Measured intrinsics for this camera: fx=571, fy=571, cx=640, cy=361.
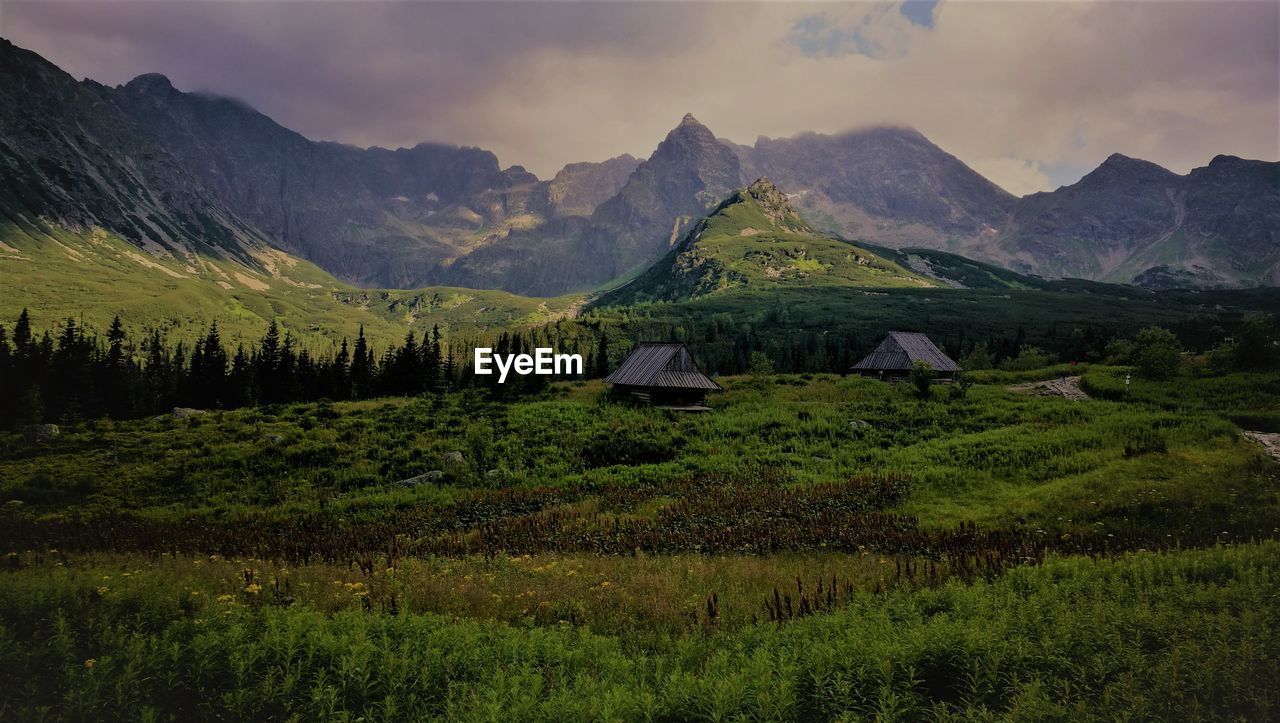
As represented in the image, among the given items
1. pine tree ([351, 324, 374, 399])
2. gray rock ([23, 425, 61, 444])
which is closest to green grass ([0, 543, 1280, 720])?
gray rock ([23, 425, 61, 444])

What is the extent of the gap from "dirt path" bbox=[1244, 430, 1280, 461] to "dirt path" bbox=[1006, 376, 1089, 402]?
12.0 metres

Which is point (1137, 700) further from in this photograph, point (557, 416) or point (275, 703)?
point (557, 416)

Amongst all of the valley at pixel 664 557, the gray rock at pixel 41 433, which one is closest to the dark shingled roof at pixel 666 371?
the valley at pixel 664 557

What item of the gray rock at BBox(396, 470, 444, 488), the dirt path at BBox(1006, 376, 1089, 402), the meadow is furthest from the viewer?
the dirt path at BBox(1006, 376, 1089, 402)

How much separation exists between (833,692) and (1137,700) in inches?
145

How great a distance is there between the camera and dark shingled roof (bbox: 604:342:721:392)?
48156 millimetres

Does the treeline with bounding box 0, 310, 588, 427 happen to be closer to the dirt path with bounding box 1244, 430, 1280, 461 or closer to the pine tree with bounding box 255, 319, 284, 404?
the pine tree with bounding box 255, 319, 284, 404

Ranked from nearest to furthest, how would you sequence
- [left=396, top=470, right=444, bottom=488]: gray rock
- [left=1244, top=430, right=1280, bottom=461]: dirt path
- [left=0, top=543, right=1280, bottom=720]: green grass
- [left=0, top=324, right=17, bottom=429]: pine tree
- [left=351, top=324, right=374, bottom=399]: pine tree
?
[left=0, top=543, right=1280, bottom=720]: green grass → [left=1244, top=430, right=1280, bottom=461]: dirt path → [left=396, top=470, right=444, bottom=488]: gray rock → [left=0, top=324, right=17, bottom=429]: pine tree → [left=351, top=324, right=374, bottom=399]: pine tree

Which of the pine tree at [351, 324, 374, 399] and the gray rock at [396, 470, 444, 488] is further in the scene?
the pine tree at [351, 324, 374, 399]

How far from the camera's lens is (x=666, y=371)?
1924 inches

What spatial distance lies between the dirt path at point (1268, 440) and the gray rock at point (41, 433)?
62.9m

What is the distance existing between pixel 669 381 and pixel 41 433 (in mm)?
40892

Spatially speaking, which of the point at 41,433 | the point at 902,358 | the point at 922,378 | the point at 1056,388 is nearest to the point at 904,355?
the point at 902,358

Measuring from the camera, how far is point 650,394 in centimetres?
4941
